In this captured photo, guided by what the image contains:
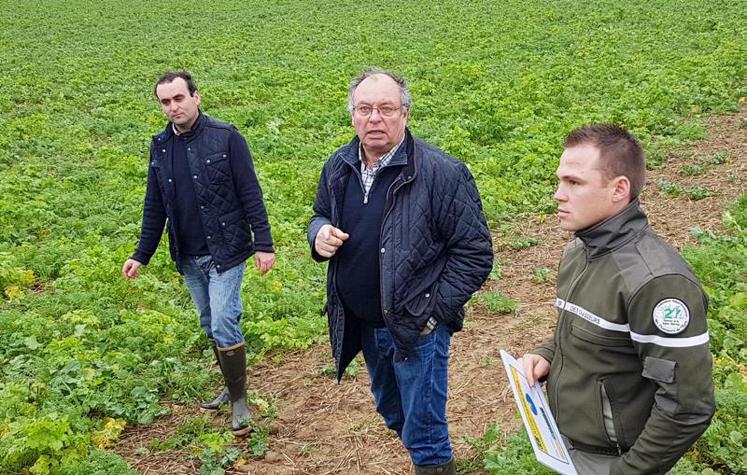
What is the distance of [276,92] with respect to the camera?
1597 centimetres

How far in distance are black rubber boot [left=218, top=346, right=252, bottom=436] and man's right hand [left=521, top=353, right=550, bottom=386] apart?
273 centimetres

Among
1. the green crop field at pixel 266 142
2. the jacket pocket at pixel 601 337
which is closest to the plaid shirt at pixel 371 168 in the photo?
the jacket pocket at pixel 601 337

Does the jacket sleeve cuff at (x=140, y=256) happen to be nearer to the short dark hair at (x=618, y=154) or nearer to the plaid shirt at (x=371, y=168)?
the plaid shirt at (x=371, y=168)

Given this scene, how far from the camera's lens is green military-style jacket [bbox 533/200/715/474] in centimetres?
219

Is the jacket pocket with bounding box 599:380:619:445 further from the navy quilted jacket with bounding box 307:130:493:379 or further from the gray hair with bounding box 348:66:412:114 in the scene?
the gray hair with bounding box 348:66:412:114

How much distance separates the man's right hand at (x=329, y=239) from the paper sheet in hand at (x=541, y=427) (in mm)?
1081

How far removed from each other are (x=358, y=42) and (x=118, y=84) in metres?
8.51

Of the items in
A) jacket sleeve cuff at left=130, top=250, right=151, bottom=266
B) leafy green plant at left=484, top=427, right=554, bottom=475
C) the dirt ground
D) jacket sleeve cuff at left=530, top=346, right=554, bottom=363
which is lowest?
the dirt ground

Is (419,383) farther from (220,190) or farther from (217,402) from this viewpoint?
(217,402)

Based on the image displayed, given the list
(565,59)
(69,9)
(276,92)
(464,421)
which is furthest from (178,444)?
(69,9)

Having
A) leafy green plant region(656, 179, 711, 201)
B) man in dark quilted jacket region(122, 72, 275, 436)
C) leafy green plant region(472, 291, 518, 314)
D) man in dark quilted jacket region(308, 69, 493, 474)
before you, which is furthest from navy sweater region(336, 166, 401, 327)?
leafy green plant region(656, 179, 711, 201)

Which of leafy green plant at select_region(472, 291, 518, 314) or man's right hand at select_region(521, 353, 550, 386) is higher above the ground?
man's right hand at select_region(521, 353, 550, 386)

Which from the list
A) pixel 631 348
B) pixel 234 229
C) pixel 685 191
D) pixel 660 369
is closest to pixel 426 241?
pixel 631 348

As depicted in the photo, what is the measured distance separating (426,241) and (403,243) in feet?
0.40
